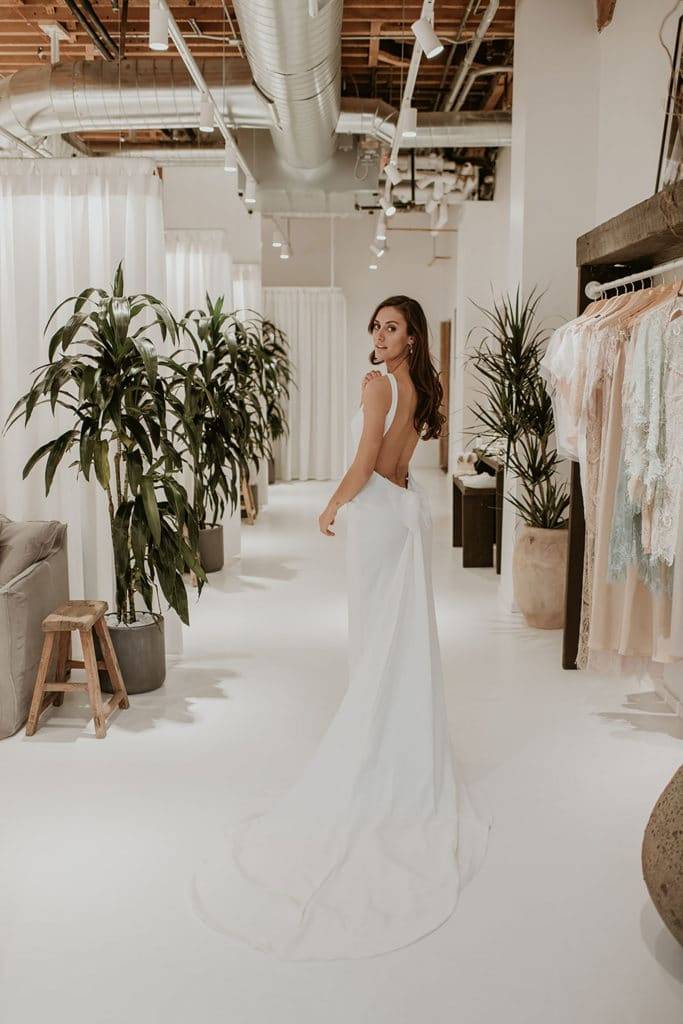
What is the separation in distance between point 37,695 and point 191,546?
92cm

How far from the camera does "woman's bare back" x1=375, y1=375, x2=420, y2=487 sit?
3234 millimetres

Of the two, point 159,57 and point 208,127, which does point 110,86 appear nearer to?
point 159,57

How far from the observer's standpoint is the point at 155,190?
14.9 ft

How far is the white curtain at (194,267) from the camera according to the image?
703 cm

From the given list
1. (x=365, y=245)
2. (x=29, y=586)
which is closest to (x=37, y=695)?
(x=29, y=586)

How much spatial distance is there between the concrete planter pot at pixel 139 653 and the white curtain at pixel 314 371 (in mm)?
9194

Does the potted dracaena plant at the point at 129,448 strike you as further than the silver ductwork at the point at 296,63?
No

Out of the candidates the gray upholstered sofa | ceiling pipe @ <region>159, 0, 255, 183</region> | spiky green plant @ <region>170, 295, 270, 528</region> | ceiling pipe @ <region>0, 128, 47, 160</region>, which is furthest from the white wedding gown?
ceiling pipe @ <region>0, 128, 47, 160</region>

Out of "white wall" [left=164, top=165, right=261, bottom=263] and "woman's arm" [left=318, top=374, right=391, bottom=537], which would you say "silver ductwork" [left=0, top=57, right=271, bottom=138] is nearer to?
"white wall" [left=164, top=165, right=261, bottom=263]

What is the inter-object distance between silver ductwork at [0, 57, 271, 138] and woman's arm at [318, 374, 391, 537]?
3984 mm

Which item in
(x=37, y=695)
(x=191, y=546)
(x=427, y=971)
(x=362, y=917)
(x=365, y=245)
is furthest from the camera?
(x=365, y=245)

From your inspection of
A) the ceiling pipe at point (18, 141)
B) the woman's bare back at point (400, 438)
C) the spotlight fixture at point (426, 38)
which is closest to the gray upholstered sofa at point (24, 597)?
the woman's bare back at point (400, 438)

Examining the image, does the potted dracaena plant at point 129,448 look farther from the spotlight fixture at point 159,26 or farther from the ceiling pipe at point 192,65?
the ceiling pipe at point 192,65

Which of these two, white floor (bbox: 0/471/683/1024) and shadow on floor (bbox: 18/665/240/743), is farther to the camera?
shadow on floor (bbox: 18/665/240/743)
